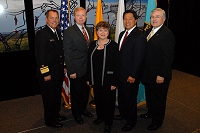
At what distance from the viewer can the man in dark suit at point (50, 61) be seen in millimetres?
2451

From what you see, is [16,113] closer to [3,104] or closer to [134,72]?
[3,104]

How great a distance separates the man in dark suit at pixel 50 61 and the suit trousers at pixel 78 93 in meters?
0.20

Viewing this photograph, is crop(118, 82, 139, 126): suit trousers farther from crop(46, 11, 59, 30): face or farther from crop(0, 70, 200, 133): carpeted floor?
crop(46, 11, 59, 30): face

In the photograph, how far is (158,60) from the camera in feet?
8.15

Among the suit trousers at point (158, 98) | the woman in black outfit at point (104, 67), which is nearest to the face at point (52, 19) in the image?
the woman in black outfit at point (104, 67)

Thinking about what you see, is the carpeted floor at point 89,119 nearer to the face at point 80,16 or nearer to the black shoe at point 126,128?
the black shoe at point 126,128

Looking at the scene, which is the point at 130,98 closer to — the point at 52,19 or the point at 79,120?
the point at 79,120

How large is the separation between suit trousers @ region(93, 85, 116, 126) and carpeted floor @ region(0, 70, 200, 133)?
28cm

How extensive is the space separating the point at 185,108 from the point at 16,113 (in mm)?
2896

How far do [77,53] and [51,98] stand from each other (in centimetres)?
70

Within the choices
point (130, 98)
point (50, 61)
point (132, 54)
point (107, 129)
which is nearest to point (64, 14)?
point (50, 61)

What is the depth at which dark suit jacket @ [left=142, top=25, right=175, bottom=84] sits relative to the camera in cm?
240

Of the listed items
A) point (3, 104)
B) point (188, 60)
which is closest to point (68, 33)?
point (3, 104)

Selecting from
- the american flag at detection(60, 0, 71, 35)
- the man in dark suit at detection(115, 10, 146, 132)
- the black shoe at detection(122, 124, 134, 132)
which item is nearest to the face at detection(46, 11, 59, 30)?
the american flag at detection(60, 0, 71, 35)
